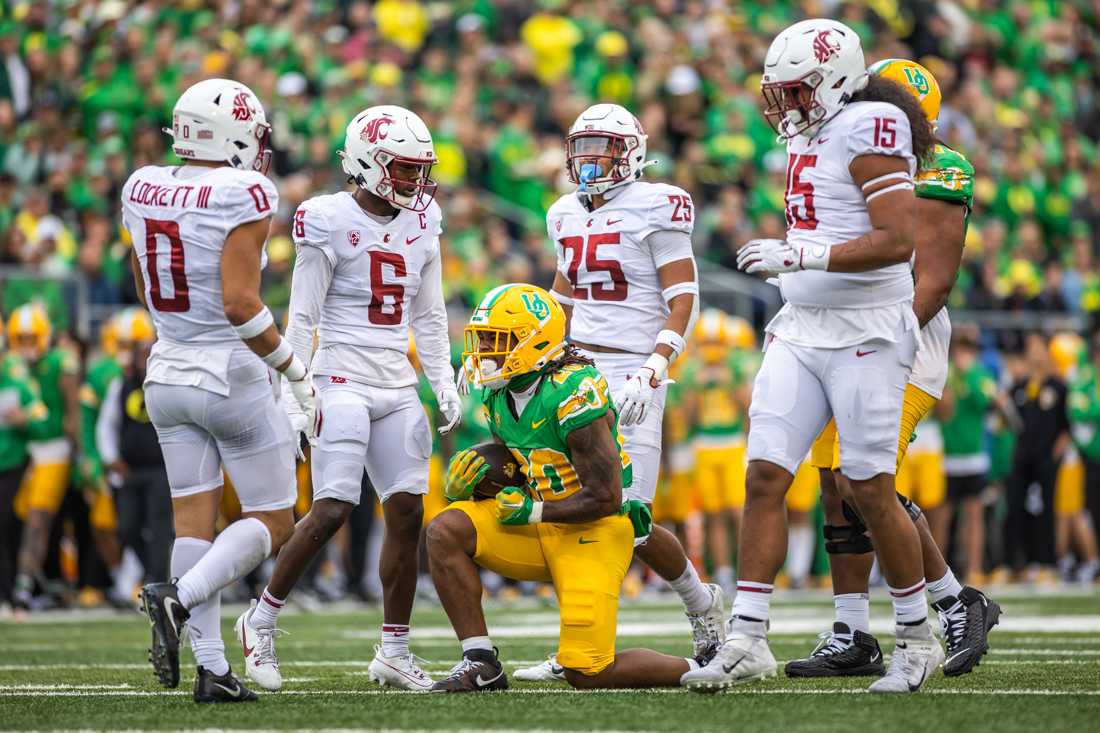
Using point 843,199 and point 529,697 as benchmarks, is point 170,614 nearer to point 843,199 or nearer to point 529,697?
point 529,697

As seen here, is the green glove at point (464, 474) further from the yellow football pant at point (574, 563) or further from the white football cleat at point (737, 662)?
the white football cleat at point (737, 662)

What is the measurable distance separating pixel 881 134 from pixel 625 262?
148 cm

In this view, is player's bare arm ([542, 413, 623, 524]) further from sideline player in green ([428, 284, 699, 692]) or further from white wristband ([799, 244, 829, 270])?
white wristband ([799, 244, 829, 270])

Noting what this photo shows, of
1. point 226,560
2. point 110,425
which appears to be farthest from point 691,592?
point 110,425

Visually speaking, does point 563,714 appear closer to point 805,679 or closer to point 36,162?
point 805,679

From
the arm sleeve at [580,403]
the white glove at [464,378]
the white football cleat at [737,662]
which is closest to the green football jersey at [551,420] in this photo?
the arm sleeve at [580,403]

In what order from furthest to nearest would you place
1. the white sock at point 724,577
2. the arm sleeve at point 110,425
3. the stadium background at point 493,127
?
the stadium background at point 493,127, the white sock at point 724,577, the arm sleeve at point 110,425

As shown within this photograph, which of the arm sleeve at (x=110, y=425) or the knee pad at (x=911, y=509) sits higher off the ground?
the knee pad at (x=911, y=509)

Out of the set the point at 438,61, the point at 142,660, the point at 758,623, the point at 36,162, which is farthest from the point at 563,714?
the point at 438,61

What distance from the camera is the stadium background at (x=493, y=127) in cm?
1338

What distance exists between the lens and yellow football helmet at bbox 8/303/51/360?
12.1 m

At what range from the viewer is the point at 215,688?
567 centimetres

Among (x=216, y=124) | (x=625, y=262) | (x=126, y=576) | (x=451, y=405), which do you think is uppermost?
(x=216, y=124)

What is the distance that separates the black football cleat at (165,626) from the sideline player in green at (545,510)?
93 cm
